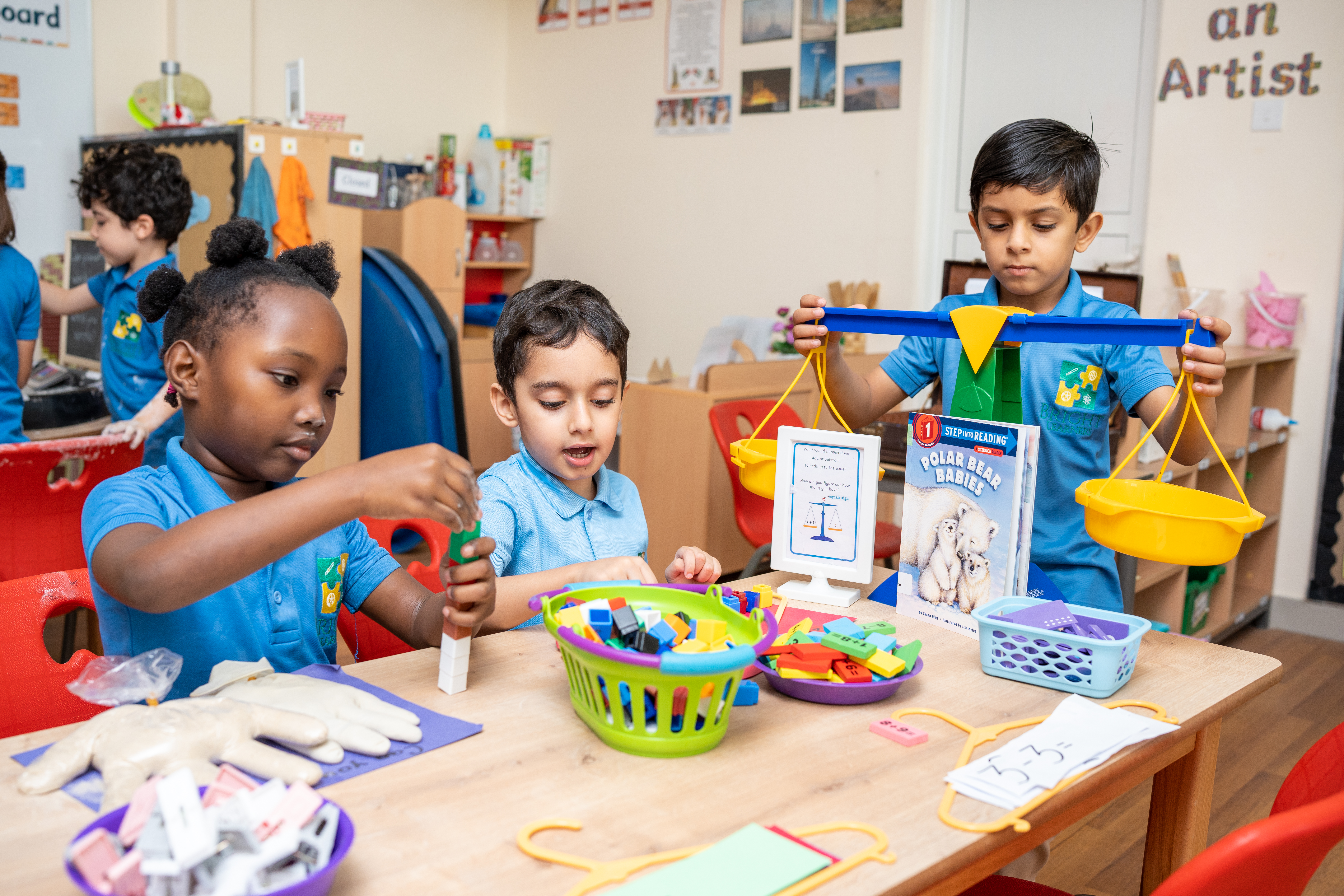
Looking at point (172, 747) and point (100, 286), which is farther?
point (100, 286)

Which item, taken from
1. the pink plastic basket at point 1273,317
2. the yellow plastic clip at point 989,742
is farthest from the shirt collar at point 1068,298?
the pink plastic basket at point 1273,317

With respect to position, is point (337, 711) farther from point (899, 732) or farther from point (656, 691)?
point (899, 732)

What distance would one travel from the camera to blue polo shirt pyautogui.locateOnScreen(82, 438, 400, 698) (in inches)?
43.9

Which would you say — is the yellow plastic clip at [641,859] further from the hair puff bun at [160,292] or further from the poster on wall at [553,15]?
the poster on wall at [553,15]

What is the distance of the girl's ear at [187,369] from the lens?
119cm

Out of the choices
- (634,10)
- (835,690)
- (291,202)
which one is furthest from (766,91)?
(835,690)

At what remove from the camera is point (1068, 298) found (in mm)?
1639

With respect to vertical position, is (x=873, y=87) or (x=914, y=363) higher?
(x=873, y=87)

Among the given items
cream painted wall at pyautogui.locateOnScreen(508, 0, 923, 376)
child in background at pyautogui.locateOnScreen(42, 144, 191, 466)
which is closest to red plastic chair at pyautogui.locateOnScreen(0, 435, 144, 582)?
child in background at pyautogui.locateOnScreen(42, 144, 191, 466)

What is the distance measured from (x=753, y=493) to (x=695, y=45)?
306 cm

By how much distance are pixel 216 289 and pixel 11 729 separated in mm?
563

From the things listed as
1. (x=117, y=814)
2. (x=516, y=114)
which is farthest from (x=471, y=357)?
(x=117, y=814)

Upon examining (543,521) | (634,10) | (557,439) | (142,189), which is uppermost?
(634,10)

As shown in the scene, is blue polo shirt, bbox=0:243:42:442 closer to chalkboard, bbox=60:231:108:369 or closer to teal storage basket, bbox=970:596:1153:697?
chalkboard, bbox=60:231:108:369
